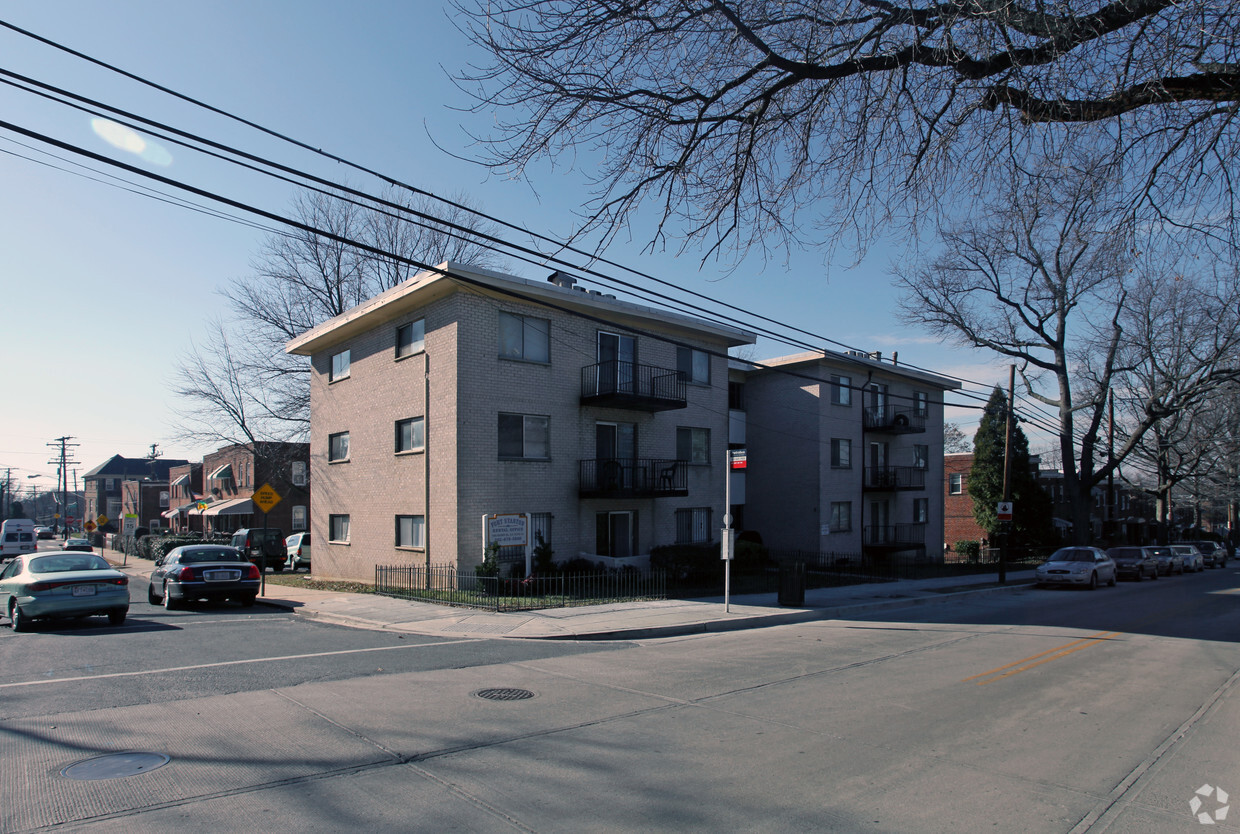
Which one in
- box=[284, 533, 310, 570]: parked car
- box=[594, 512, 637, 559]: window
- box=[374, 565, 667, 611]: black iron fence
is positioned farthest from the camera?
box=[284, 533, 310, 570]: parked car

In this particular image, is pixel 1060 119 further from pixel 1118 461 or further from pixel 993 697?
pixel 1118 461

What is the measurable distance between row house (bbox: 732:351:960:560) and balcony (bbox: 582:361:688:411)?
743 centimetres

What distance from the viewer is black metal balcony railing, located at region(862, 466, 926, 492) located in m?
33.8

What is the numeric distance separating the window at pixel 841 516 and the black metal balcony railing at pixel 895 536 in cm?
195

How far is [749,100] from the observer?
705 centimetres

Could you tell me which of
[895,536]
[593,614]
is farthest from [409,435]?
[895,536]

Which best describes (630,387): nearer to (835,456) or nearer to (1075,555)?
(835,456)

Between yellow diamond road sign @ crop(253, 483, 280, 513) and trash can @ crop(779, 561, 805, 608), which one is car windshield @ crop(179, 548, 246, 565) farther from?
trash can @ crop(779, 561, 805, 608)

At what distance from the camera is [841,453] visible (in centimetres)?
3272

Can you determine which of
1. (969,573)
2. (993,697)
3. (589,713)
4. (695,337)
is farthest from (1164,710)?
(969,573)

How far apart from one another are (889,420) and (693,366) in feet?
45.4

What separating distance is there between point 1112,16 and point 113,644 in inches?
584

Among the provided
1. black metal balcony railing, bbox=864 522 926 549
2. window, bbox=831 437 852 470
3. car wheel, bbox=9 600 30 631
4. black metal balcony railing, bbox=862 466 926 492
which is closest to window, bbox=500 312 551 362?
car wheel, bbox=9 600 30 631

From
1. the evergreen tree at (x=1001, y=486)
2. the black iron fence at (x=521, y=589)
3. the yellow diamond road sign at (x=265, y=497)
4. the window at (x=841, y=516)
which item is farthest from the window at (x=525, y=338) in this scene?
the evergreen tree at (x=1001, y=486)
